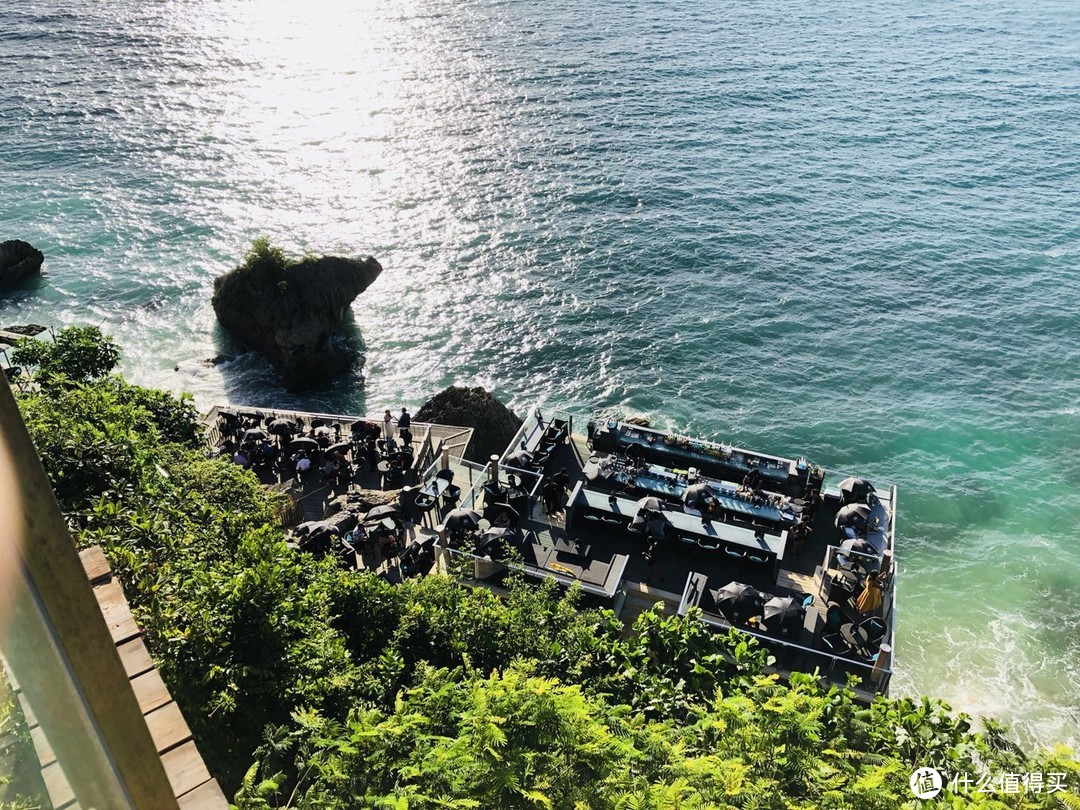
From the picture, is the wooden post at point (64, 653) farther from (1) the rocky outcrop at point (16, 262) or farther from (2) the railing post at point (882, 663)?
(1) the rocky outcrop at point (16, 262)

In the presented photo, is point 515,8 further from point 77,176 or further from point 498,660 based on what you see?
point 498,660

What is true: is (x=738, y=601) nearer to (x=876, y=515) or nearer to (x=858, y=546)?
(x=858, y=546)

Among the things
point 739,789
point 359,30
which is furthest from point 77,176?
point 739,789

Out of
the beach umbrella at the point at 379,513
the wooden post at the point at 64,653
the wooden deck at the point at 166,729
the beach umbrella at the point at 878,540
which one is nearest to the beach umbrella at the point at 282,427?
the beach umbrella at the point at 379,513

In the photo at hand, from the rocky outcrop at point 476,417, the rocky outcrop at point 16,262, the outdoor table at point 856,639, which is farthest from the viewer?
the rocky outcrop at point 16,262

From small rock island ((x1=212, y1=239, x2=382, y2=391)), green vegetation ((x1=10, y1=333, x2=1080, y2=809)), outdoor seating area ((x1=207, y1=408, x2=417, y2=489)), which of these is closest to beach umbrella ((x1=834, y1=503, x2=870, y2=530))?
green vegetation ((x1=10, y1=333, x2=1080, y2=809))

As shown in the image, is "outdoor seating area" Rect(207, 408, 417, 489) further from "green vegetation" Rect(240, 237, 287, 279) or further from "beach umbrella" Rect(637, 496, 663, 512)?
"green vegetation" Rect(240, 237, 287, 279)

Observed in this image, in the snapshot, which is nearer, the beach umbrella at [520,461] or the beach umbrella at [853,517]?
the beach umbrella at [853,517]
